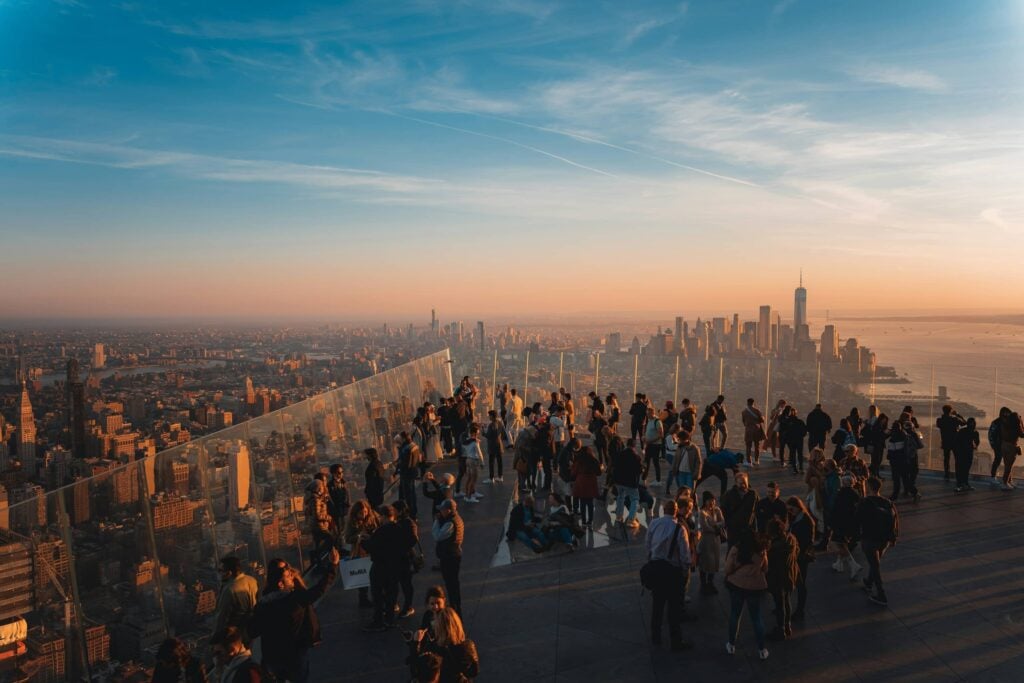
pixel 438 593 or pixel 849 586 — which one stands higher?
pixel 438 593

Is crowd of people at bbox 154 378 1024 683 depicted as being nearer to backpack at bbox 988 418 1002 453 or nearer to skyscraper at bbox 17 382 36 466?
backpack at bbox 988 418 1002 453

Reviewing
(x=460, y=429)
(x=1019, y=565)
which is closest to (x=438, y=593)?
(x=1019, y=565)

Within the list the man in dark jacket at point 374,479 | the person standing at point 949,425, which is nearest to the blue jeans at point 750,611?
the man in dark jacket at point 374,479

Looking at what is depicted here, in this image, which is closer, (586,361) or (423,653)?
(423,653)

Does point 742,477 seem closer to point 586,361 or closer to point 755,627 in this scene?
point 755,627

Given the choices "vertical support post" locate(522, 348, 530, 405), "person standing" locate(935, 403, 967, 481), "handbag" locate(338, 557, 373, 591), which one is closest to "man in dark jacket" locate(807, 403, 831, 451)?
"person standing" locate(935, 403, 967, 481)

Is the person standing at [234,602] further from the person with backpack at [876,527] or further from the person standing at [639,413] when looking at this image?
Result: the person standing at [639,413]
